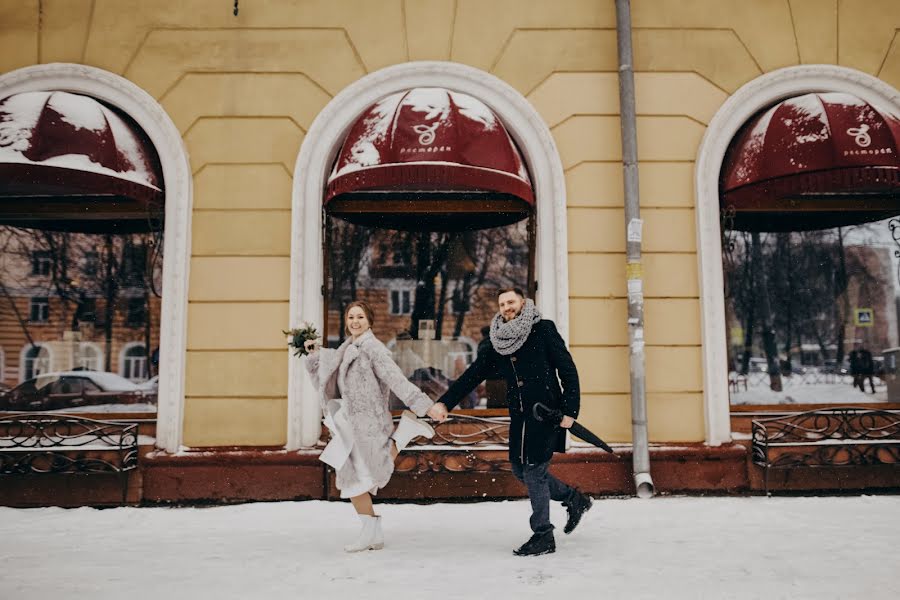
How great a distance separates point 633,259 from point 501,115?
5.97 feet

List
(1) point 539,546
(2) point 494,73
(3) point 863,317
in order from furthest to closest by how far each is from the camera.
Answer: (3) point 863,317
(2) point 494,73
(1) point 539,546

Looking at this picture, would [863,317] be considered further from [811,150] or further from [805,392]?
[811,150]

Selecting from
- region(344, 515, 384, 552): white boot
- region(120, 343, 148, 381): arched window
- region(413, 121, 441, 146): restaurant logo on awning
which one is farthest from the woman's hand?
region(120, 343, 148, 381): arched window

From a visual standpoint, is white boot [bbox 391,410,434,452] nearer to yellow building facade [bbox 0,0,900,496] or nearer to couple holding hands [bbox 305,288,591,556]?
couple holding hands [bbox 305,288,591,556]

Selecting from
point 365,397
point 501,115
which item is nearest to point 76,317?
point 365,397

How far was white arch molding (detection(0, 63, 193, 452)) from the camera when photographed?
5492mm

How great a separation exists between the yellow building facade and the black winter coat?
5.58 feet

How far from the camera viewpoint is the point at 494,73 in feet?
18.9

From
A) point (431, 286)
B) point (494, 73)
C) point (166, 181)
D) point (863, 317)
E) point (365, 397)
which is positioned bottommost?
point (365, 397)

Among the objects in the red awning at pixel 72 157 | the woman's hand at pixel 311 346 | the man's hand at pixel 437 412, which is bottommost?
the man's hand at pixel 437 412

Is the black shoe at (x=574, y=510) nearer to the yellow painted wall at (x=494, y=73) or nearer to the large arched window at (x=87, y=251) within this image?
the yellow painted wall at (x=494, y=73)

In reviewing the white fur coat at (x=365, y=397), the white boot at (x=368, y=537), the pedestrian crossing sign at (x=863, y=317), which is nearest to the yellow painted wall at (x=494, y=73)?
the white fur coat at (x=365, y=397)

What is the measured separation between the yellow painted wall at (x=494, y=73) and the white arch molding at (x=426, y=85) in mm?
116

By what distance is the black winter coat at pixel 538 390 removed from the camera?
149 inches
